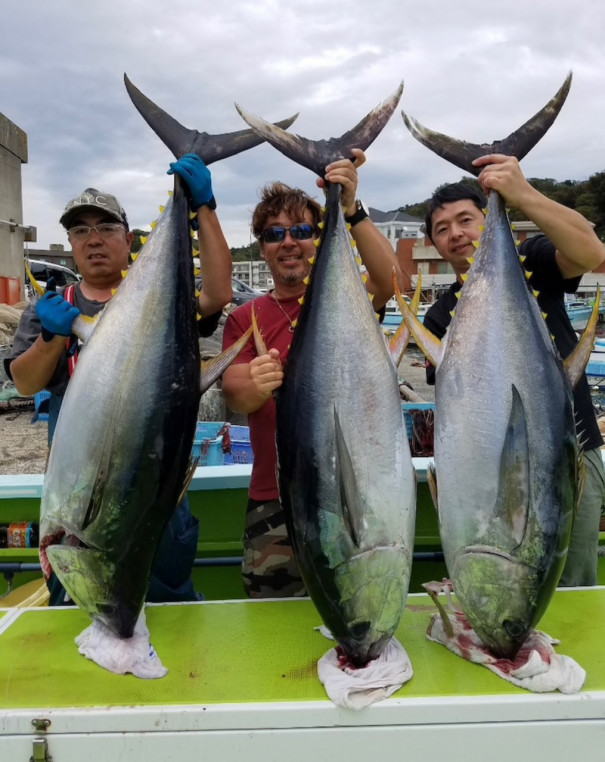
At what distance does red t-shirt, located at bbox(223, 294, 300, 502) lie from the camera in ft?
7.18

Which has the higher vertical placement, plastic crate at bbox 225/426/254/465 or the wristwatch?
the wristwatch

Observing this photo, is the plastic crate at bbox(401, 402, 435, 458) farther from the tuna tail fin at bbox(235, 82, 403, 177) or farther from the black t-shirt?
the tuna tail fin at bbox(235, 82, 403, 177)

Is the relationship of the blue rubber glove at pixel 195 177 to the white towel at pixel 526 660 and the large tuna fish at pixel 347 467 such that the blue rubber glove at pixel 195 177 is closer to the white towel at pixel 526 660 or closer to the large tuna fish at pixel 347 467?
the large tuna fish at pixel 347 467

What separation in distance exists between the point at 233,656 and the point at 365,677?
40 cm

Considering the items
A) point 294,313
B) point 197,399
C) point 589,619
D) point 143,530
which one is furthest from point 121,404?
point 589,619

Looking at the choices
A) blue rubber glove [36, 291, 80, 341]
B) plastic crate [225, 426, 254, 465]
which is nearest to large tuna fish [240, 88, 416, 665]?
blue rubber glove [36, 291, 80, 341]

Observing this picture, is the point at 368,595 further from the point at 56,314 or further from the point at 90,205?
the point at 90,205

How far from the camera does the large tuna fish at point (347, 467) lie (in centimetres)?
148

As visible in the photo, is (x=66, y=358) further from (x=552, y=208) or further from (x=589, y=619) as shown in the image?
(x=589, y=619)

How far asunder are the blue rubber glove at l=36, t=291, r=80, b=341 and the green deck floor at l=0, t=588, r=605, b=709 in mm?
932

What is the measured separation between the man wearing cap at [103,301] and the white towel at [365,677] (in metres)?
0.67

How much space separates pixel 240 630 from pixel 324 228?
4.15 ft

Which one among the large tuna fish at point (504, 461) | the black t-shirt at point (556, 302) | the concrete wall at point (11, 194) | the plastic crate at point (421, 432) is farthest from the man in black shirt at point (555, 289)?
the concrete wall at point (11, 194)

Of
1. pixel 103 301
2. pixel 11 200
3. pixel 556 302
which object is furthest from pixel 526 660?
pixel 11 200
